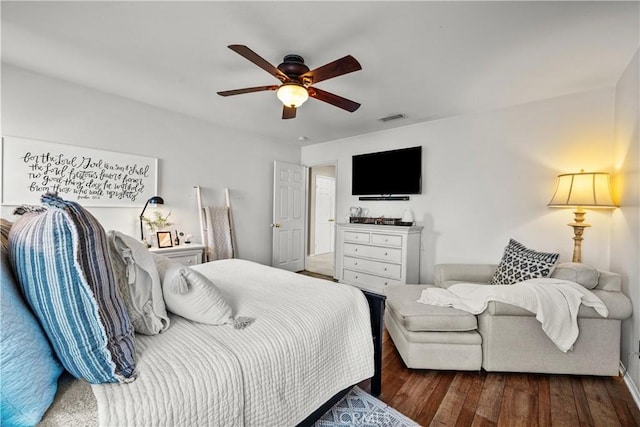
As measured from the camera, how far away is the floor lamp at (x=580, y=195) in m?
2.38

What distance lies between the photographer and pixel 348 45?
6.56ft

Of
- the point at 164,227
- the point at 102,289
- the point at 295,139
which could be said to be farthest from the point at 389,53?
the point at 164,227

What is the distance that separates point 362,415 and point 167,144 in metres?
3.53

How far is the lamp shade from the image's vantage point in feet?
7.80

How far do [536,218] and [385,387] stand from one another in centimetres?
249

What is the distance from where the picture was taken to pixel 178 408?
832mm

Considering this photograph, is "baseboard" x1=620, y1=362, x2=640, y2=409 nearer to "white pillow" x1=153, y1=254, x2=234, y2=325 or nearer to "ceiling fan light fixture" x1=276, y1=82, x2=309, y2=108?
"white pillow" x1=153, y1=254, x2=234, y2=325

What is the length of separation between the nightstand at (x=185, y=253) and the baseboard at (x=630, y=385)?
13.2ft

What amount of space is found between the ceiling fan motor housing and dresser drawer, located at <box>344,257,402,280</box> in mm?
2609

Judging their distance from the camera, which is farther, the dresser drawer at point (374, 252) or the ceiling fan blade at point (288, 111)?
the dresser drawer at point (374, 252)

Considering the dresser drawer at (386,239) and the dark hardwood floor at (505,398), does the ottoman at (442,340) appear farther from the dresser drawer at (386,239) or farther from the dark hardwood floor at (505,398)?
the dresser drawer at (386,239)

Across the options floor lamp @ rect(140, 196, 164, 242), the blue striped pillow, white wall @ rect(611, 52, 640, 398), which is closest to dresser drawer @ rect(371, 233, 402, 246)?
white wall @ rect(611, 52, 640, 398)

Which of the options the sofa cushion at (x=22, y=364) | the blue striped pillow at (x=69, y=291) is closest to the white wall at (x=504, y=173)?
the blue striped pillow at (x=69, y=291)

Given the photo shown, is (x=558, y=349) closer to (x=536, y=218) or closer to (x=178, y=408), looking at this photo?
(x=536, y=218)
